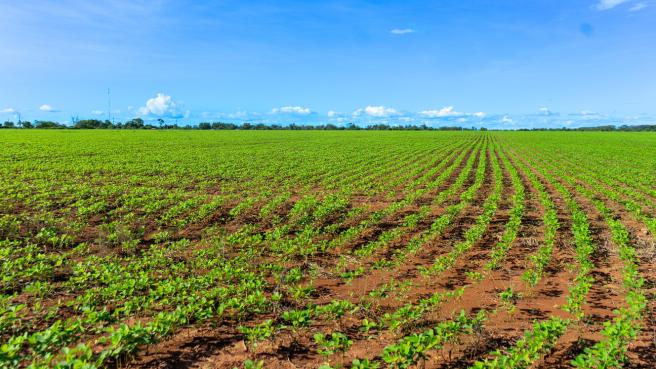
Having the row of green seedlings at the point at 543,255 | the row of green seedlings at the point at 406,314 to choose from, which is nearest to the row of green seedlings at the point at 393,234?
the row of green seedlings at the point at 406,314

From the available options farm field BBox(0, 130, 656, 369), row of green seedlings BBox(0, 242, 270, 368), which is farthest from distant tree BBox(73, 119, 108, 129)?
row of green seedlings BBox(0, 242, 270, 368)

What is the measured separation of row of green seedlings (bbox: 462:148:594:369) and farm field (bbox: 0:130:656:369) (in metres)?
0.04

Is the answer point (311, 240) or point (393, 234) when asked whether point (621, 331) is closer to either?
point (393, 234)

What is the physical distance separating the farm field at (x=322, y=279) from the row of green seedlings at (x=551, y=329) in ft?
0.13

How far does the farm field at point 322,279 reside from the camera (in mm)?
4730

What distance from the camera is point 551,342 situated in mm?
4734

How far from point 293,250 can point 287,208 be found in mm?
4415

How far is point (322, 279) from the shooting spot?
7.48 metres

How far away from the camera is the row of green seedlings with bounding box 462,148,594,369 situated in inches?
167

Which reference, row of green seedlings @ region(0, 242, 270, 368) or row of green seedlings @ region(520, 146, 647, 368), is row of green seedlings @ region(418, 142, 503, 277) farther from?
row of green seedlings @ region(0, 242, 270, 368)

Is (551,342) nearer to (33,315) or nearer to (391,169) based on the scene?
(33,315)

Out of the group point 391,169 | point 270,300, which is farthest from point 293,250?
point 391,169

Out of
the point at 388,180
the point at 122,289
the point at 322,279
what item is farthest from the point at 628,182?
the point at 122,289

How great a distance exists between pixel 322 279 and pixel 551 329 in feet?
13.3
